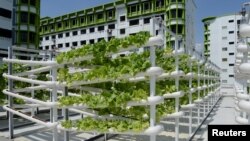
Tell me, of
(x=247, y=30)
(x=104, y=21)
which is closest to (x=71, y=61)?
(x=247, y=30)

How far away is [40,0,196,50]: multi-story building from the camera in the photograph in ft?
149

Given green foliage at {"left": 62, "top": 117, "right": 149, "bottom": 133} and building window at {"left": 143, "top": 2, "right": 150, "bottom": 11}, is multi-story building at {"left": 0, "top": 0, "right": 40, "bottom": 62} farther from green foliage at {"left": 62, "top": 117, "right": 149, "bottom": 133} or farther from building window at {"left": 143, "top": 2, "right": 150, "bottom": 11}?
green foliage at {"left": 62, "top": 117, "right": 149, "bottom": 133}

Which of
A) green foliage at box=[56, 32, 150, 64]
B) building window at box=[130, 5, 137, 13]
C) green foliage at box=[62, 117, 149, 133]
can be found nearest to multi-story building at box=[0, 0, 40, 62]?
building window at box=[130, 5, 137, 13]

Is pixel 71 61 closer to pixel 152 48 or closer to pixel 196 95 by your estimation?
pixel 152 48

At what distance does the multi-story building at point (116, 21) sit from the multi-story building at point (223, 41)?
17.7 metres

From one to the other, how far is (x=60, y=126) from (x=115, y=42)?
218 centimetres

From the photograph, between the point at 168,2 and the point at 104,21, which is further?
the point at 104,21

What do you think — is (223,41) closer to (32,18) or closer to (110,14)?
(110,14)

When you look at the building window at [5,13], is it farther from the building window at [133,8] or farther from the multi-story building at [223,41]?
the multi-story building at [223,41]

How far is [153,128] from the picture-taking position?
4.81m

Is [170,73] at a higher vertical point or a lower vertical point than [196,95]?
higher

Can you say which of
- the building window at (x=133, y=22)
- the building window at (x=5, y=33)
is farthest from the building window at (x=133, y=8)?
the building window at (x=5, y=33)

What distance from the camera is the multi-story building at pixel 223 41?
65.9m

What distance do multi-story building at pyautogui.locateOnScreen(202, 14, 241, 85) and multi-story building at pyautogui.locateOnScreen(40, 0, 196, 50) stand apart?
17.7 m
